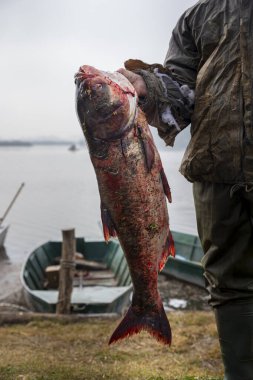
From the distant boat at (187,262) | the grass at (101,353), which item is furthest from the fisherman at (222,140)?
the distant boat at (187,262)

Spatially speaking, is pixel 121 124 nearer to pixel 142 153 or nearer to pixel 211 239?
pixel 142 153

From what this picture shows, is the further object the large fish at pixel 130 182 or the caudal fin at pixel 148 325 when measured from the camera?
the caudal fin at pixel 148 325

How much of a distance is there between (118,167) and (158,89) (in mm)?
689

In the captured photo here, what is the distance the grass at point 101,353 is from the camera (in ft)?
18.7

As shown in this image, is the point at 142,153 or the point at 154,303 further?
the point at 154,303

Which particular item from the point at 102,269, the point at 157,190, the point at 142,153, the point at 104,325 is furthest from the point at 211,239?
the point at 102,269

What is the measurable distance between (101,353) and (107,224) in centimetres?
488

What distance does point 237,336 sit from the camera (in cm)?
315

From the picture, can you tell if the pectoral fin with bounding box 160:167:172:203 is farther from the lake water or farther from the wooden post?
the lake water

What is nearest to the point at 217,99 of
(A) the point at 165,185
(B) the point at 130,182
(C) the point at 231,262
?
(A) the point at 165,185

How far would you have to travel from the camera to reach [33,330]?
8.71 m

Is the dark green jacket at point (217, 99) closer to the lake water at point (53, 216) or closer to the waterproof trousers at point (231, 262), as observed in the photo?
the waterproof trousers at point (231, 262)

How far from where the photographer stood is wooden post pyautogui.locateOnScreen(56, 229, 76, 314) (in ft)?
31.2

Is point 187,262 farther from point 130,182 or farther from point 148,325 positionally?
point 130,182
